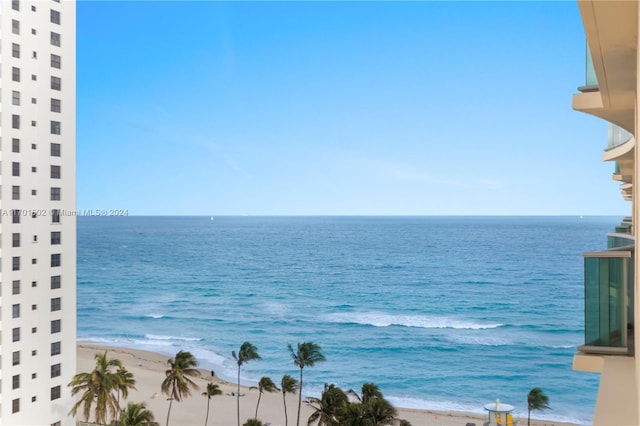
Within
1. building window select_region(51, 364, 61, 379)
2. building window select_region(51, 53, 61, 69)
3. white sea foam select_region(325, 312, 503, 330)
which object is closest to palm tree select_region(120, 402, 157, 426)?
building window select_region(51, 364, 61, 379)

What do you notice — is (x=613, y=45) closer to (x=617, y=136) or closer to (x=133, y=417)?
(x=617, y=136)

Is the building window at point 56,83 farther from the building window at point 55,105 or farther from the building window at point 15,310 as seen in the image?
the building window at point 15,310

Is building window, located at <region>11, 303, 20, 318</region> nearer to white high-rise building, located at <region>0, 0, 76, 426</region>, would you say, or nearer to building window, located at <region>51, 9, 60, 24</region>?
white high-rise building, located at <region>0, 0, 76, 426</region>

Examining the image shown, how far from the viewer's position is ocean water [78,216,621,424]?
52.8 metres

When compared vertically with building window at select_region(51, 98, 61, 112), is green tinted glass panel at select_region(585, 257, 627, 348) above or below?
below

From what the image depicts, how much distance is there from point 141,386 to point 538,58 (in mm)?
178762

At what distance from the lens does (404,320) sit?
76.2 meters

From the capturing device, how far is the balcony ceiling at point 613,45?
4.61 m

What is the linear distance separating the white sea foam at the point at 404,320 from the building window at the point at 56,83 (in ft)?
170

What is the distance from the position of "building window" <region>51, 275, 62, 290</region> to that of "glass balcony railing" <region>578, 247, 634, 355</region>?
3055 centimetres

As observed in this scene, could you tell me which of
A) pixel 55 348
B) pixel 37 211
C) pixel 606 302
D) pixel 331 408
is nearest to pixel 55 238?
pixel 37 211

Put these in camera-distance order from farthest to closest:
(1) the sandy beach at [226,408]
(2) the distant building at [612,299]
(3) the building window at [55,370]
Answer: (1) the sandy beach at [226,408] < (3) the building window at [55,370] < (2) the distant building at [612,299]

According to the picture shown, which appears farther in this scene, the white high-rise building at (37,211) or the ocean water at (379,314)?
the ocean water at (379,314)

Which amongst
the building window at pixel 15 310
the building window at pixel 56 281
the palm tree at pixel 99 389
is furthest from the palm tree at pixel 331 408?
the building window at pixel 15 310
